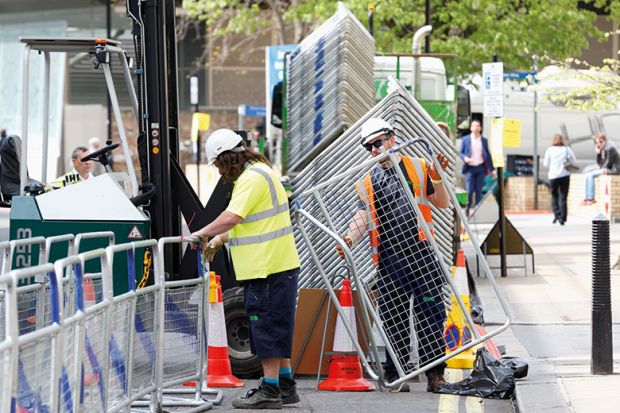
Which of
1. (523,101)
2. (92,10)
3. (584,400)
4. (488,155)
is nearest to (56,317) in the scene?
(584,400)

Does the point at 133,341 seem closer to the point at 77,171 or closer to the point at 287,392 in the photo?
the point at 287,392

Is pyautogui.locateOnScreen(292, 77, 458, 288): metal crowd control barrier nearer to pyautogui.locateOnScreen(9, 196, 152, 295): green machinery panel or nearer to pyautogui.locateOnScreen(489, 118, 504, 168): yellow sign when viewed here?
pyautogui.locateOnScreen(9, 196, 152, 295): green machinery panel

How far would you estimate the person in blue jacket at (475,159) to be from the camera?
79.9 ft

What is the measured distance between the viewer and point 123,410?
8.00 m

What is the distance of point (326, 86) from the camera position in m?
14.9

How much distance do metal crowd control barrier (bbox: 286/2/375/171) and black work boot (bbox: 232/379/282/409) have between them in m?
5.58

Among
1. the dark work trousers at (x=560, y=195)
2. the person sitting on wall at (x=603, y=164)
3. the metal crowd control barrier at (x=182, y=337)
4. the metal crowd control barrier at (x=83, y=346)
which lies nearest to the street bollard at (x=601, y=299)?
the metal crowd control barrier at (x=182, y=337)

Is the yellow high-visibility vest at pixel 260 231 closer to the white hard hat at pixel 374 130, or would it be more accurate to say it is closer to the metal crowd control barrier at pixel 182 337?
the metal crowd control barrier at pixel 182 337

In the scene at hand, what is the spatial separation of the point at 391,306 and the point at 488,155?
14.9 m

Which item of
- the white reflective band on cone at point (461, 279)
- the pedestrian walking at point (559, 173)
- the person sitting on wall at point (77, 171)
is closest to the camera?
the white reflective band on cone at point (461, 279)

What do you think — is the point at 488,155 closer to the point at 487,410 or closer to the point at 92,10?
the point at 487,410

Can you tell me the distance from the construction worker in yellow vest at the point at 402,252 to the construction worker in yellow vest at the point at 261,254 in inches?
32.7

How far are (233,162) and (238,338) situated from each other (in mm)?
1972

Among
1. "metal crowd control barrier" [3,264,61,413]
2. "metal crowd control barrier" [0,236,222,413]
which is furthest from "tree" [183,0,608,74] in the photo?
"metal crowd control barrier" [3,264,61,413]
